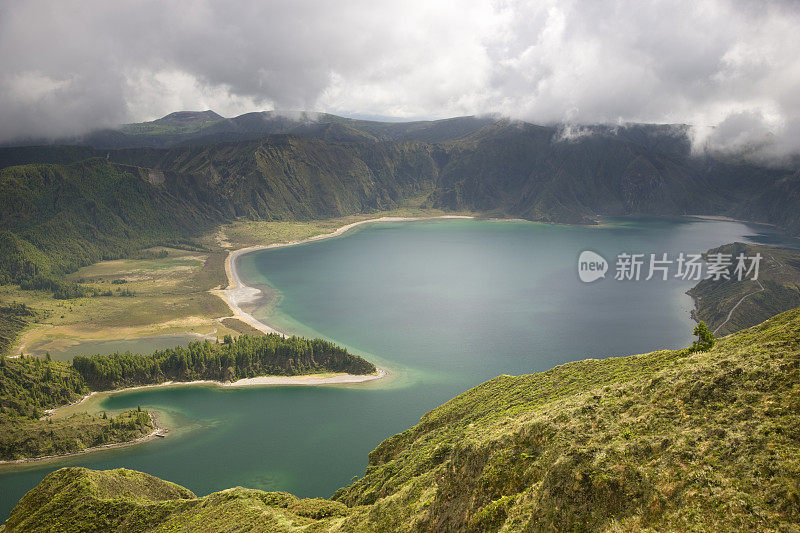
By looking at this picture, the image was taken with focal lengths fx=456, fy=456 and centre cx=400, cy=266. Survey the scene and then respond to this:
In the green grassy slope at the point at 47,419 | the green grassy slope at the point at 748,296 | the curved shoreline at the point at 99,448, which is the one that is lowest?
the curved shoreline at the point at 99,448

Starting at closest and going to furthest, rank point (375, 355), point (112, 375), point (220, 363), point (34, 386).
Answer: point (34, 386)
point (112, 375)
point (220, 363)
point (375, 355)

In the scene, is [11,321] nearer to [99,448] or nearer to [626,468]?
[99,448]

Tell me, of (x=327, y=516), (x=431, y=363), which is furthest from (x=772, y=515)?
(x=431, y=363)

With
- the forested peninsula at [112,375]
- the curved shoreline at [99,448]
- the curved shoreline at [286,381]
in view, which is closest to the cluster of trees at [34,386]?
the forested peninsula at [112,375]

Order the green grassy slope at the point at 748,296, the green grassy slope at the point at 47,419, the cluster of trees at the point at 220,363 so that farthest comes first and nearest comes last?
the green grassy slope at the point at 748,296 < the cluster of trees at the point at 220,363 < the green grassy slope at the point at 47,419

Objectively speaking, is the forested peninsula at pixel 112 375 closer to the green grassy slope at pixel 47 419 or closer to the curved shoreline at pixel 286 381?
the green grassy slope at pixel 47 419

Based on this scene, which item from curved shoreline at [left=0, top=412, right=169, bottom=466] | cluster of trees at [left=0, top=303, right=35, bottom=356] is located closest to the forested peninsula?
curved shoreline at [left=0, top=412, right=169, bottom=466]

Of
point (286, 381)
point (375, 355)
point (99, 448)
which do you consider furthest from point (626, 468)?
point (375, 355)
